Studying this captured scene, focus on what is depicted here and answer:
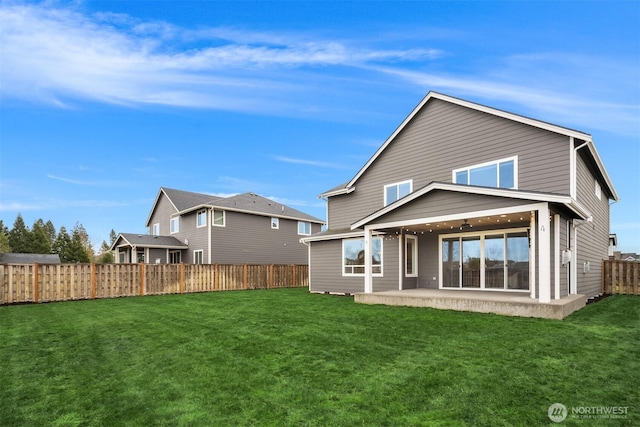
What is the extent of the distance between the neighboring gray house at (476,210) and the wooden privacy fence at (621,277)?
797 millimetres

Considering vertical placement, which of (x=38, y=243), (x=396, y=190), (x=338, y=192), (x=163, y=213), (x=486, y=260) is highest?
(x=338, y=192)

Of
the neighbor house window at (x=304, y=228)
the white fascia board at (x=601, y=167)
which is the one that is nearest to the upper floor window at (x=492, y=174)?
the white fascia board at (x=601, y=167)

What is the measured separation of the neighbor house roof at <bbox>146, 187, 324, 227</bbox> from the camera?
25.7m

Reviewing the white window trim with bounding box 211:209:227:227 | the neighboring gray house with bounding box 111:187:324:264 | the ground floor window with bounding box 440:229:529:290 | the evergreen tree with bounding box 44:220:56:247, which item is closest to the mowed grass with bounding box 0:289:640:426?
the ground floor window with bounding box 440:229:529:290

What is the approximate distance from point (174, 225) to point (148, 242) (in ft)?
11.1

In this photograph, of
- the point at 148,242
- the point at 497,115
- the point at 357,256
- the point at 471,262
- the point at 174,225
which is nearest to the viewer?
the point at 497,115

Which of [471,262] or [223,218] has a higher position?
[223,218]

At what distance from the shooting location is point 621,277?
567 inches

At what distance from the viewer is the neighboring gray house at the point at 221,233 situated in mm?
24953

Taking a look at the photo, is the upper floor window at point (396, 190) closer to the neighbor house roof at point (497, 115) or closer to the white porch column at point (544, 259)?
the neighbor house roof at point (497, 115)

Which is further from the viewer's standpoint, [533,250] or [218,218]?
[218,218]

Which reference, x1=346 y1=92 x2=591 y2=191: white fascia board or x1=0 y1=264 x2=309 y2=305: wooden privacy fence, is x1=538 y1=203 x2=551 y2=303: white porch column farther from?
x1=0 y1=264 x2=309 y2=305: wooden privacy fence

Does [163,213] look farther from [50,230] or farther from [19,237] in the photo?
[50,230]

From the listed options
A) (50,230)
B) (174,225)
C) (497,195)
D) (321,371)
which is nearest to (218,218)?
(174,225)
